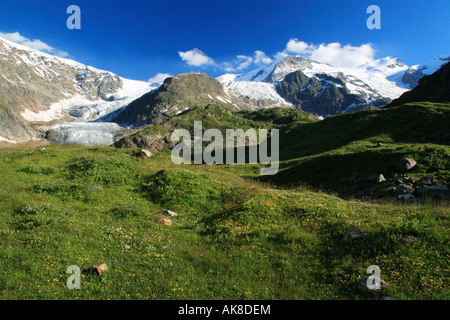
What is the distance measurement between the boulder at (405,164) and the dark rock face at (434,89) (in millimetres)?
92149

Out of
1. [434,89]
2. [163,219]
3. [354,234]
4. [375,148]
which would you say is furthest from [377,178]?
[434,89]

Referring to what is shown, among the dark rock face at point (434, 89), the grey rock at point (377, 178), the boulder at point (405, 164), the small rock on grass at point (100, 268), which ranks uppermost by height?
the dark rock face at point (434, 89)

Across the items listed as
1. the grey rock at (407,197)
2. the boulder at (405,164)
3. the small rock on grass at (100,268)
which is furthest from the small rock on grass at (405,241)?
the boulder at (405,164)

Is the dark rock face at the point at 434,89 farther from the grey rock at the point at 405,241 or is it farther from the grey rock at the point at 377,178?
the grey rock at the point at 405,241

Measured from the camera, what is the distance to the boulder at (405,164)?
959 inches

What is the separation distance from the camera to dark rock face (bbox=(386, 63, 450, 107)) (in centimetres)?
9546

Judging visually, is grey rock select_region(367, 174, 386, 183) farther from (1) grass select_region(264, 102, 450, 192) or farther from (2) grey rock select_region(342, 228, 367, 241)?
(2) grey rock select_region(342, 228, 367, 241)

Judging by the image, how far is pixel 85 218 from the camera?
44.0 ft

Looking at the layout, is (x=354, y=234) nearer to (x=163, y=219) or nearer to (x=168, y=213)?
(x=163, y=219)

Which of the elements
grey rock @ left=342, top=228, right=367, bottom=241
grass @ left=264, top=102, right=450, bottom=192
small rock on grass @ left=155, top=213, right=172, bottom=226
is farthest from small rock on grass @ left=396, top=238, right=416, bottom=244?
grass @ left=264, top=102, right=450, bottom=192

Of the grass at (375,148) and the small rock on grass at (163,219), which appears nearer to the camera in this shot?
the small rock on grass at (163,219)

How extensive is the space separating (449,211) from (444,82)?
125m

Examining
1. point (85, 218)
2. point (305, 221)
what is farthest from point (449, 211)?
point (85, 218)

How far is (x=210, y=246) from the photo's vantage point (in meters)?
11.7
